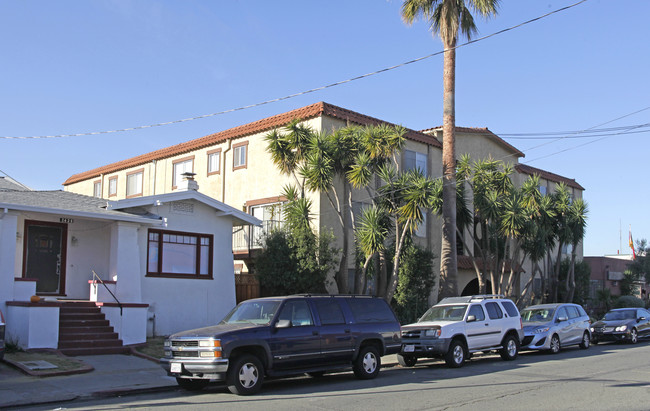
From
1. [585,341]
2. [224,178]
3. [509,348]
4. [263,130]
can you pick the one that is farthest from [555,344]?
[224,178]

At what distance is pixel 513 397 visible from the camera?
10359 mm

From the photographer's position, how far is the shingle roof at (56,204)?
15748 mm

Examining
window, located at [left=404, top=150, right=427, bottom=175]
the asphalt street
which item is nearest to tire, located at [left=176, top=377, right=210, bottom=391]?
the asphalt street

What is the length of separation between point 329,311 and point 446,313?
4.64 m

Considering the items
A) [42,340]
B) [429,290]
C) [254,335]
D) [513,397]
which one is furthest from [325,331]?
[429,290]

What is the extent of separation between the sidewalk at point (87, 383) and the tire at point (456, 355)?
632 centimetres

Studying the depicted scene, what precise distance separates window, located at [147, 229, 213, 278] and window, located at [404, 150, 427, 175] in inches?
389

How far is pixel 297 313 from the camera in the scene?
38.9ft

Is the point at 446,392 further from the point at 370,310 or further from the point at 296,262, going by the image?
the point at 296,262

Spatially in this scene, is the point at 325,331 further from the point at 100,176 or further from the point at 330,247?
the point at 100,176

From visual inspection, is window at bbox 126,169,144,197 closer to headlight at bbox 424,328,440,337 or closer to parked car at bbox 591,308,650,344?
headlight at bbox 424,328,440,337

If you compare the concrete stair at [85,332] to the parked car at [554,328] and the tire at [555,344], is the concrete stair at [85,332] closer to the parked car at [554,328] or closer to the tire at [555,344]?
the parked car at [554,328]

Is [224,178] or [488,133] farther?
[488,133]

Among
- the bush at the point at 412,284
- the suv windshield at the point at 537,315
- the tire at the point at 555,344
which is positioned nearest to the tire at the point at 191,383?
the tire at the point at 555,344
